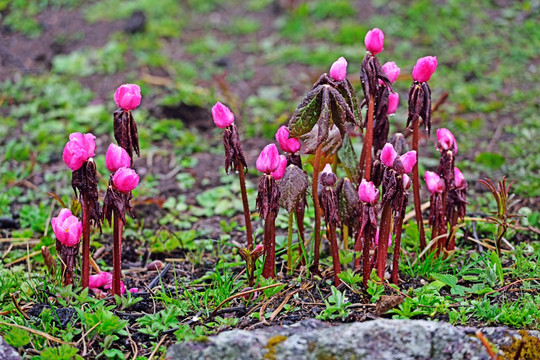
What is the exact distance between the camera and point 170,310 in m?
2.70

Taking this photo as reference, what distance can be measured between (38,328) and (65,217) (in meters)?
0.53

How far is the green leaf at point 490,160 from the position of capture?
471 centimetres

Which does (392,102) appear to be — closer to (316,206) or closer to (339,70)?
(339,70)

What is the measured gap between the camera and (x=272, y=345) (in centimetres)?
240

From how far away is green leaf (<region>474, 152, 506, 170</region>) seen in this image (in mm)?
Answer: 4707

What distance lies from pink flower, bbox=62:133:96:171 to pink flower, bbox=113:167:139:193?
17cm

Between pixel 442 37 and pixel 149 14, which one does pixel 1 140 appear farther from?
pixel 442 37

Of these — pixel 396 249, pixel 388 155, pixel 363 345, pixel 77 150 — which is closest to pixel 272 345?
pixel 363 345

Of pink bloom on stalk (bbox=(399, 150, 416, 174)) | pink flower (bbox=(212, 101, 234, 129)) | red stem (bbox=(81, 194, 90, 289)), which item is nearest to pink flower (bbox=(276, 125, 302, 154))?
pink flower (bbox=(212, 101, 234, 129))

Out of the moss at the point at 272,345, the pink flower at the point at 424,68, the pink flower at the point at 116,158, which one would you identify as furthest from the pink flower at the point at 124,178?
the pink flower at the point at 424,68

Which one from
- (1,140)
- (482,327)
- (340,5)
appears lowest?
(482,327)

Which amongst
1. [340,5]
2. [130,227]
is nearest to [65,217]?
[130,227]

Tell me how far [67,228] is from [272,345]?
3.80 ft

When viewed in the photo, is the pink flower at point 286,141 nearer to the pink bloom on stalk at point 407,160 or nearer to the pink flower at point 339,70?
the pink flower at point 339,70
